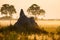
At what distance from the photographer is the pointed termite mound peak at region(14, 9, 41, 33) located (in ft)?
10.0

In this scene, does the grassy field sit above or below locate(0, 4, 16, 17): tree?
below

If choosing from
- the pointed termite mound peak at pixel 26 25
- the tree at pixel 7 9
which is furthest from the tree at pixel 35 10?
the tree at pixel 7 9

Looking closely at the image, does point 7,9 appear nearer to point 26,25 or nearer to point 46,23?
point 26,25

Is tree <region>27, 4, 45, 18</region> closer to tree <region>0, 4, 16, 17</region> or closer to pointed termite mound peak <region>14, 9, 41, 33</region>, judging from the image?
pointed termite mound peak <region>14, 9, 41, 33</region>

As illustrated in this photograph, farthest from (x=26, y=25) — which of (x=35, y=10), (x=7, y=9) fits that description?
(x=7, y=9)

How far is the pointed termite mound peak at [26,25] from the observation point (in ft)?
10.0

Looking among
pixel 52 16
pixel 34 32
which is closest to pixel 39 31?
pixel 34 32

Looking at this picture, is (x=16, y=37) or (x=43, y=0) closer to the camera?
(x=16, y=37)

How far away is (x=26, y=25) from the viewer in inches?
121

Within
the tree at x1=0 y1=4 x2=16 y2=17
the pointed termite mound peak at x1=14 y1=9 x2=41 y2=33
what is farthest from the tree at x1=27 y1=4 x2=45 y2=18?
the tree at x1=0 y1=4 x2=16 y2=17

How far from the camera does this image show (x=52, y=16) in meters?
3.11

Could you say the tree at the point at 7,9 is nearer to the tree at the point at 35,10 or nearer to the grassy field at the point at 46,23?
the grassy field at the point at 46,23

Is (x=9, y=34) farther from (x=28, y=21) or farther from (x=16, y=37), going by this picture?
(x=28, y=21)

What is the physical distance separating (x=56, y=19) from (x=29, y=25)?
401 mm
